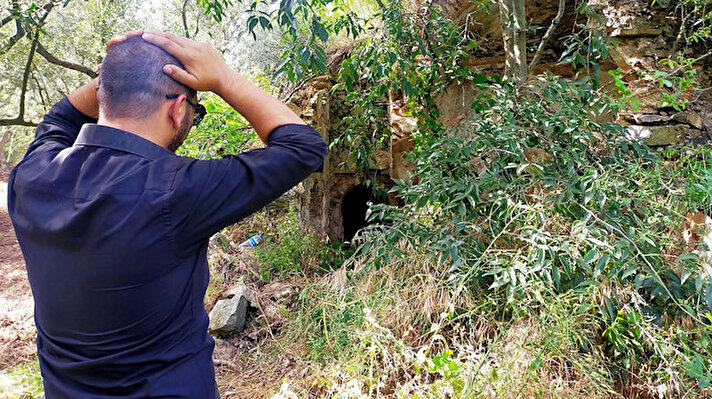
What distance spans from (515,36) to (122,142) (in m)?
3.26

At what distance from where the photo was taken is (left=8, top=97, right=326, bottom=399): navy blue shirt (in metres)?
1.02

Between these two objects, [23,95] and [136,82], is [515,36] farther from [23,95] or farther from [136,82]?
[23,95]

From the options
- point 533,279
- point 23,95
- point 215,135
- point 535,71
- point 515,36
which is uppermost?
point 23,95

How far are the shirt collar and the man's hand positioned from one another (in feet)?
0.63

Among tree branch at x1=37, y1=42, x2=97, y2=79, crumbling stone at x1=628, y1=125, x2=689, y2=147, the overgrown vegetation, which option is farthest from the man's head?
tree branch at x1=37, y1=42, x2=97, y2=79

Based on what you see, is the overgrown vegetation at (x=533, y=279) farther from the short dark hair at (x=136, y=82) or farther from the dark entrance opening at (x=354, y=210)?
the dark entrance opening at (x=354, y=210)

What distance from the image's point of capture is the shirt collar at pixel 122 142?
1086mm

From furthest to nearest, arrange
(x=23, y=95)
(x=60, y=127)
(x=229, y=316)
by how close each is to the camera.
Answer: (x=23, y=95) → (x=229, y=316) → (x=60, y=127)

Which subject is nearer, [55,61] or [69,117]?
[69,117]

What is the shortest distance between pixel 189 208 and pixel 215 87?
0.37 metres

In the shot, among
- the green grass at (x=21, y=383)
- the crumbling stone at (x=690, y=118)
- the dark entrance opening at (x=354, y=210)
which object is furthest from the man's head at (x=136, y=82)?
the dark entrance opening at (x=354, y=210)

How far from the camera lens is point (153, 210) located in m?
1.01

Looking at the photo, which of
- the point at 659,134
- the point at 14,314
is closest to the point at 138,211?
the point at 659,134

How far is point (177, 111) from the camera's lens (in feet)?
3.77
